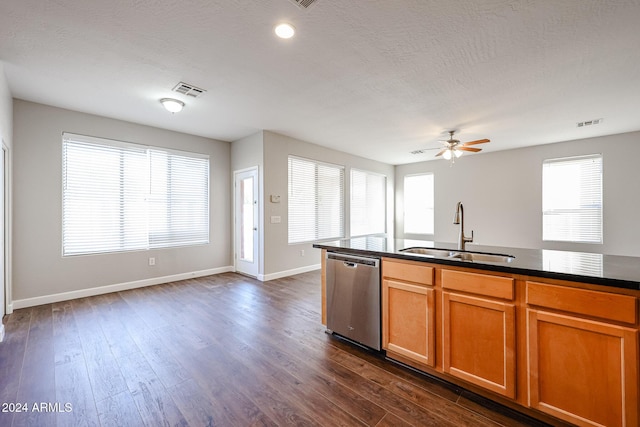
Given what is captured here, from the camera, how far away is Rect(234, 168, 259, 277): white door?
206 inches

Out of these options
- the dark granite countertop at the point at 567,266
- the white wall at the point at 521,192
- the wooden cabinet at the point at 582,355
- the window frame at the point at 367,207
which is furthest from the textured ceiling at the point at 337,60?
the window frame at the point at 367,207

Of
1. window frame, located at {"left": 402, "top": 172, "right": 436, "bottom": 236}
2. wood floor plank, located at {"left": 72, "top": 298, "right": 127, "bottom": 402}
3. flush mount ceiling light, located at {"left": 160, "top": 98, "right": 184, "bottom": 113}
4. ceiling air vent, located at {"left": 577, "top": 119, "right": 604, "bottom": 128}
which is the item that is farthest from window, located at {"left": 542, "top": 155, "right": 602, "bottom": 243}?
wood floor plank, located at {"left": 72, "top": 298, "right": 127, "bottom": 402}

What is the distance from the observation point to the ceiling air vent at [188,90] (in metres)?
3.20

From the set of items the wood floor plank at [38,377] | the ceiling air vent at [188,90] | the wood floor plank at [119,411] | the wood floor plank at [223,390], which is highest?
the ceiling air vent at [188,90]

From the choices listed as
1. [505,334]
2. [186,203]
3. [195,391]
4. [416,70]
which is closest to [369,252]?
[505,334]

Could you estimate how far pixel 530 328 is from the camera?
5.23 ft

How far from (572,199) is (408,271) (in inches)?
225

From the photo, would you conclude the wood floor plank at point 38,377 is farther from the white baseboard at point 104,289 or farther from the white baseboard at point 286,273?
the white baseboard at point 286,273

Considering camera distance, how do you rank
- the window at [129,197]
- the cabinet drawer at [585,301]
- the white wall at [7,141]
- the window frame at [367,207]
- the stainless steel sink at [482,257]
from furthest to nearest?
the window frame at [367,207] < the window at [129,197] < the white wall at [7,141] < the stainless steel sink at [482,257] < the cabinet drawer at [585,301]

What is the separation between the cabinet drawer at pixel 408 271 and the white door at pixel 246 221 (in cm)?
340

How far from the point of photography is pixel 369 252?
7.84 ft

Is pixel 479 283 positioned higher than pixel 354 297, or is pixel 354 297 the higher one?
pixel 479 283

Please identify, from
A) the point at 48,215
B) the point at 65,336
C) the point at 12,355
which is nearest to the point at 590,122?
the point at 65,336

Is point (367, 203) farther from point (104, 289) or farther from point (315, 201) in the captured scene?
point (104, 289)
